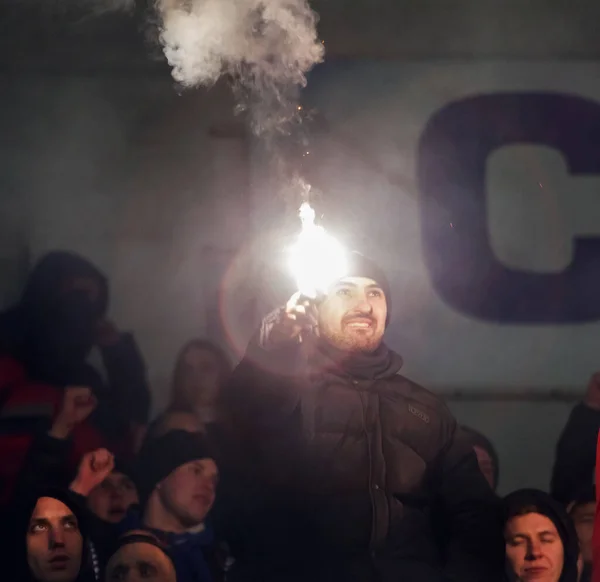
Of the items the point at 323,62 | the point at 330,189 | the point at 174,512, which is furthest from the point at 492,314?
the point at 174,512

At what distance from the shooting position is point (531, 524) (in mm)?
2023

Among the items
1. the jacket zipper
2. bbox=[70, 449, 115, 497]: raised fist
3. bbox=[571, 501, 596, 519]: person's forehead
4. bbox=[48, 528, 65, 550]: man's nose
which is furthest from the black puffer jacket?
bbox=[48, 528, 65, 550]: man's nose

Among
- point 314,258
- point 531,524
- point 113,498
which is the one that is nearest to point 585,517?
point 531,524

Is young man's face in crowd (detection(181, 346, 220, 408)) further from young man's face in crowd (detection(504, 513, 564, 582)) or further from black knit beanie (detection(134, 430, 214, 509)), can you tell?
young man's face in crowd (detection(504, 513, 564, 582))

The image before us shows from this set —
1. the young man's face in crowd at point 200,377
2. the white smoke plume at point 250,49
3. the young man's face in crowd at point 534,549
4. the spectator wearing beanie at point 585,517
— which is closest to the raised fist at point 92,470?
the young man's face in crowd at point 200,377

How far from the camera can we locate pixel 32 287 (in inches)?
81.8

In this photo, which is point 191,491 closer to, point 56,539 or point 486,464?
point 56,539

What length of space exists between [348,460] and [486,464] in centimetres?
38

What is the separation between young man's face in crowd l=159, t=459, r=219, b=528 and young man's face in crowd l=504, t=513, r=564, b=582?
774mm

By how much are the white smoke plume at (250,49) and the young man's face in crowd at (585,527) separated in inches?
50.3

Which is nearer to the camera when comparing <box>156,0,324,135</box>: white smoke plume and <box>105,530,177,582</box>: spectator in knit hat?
<box>105,530,177,582</box>: spectator in knit hat

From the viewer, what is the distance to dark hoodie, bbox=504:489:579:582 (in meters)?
2.02

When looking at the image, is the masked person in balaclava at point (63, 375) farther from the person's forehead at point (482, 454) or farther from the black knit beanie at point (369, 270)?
the person's forehead at point (482, 454)

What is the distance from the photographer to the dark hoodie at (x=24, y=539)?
6.57 ft
